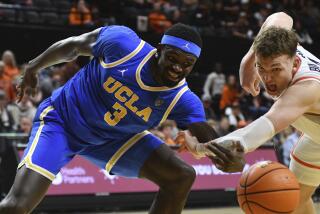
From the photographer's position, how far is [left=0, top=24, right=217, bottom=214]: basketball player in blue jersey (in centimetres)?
467

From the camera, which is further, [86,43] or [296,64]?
[86,43]

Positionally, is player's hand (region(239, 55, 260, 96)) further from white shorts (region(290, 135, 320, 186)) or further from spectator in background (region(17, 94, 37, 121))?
spectator in background (region(17, 94, 37, 121))

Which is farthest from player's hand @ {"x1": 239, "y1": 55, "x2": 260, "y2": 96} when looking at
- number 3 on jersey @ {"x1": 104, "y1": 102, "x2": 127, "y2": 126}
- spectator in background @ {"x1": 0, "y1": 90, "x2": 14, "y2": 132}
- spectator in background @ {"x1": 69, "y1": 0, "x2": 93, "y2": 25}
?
spectator in background @ {"x1": 69, "y1": 0, "x2": 93, "y2": 25}

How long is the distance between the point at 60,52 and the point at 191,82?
33.1 feet

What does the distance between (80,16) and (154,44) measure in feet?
6.25

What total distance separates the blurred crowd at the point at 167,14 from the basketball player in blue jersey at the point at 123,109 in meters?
9.15

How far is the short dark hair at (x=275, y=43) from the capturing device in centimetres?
384

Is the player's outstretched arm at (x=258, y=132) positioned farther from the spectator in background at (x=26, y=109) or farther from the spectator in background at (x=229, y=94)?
the spectator in background at (x=229, y=94)

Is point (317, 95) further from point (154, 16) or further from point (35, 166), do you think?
point (154, 16)

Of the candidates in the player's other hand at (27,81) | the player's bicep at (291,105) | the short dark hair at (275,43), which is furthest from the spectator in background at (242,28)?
the player's bicep at (291,105)

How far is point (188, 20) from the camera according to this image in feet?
53.2

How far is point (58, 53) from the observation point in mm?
5070

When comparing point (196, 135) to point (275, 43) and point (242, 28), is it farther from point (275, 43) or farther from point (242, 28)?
point (242, 28)

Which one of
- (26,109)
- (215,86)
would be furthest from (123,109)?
(215,86)
